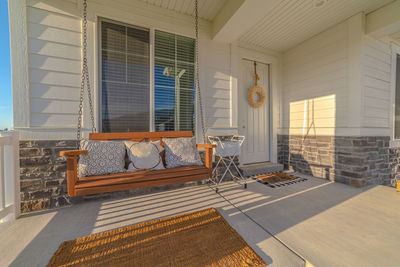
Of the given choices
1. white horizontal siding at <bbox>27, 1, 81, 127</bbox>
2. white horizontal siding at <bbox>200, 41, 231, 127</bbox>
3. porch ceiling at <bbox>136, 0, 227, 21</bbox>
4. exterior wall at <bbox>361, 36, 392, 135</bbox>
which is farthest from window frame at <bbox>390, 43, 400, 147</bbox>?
white horizontal siding at <bbox>27, 1, 81, 127</bbox>

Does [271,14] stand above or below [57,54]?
above

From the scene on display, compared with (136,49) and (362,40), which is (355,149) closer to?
(362,40)

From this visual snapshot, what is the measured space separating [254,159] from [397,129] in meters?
2.98

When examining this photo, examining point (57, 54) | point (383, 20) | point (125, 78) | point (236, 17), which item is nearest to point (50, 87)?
point (57, 54)

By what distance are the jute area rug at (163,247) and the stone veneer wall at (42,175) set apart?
971 millimetres

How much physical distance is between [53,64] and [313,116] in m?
4.48

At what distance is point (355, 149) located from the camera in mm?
2682

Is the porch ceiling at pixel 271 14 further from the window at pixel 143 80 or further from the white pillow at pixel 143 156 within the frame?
the white pillow at pixel 143 156

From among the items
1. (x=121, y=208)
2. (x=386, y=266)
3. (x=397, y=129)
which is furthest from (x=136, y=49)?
(x=397, y=129)

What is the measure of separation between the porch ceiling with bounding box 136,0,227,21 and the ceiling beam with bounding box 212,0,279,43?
10 cm

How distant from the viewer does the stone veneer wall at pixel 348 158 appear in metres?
2.67

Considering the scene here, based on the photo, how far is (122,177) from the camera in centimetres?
169

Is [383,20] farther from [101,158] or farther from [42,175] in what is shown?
[42,175]

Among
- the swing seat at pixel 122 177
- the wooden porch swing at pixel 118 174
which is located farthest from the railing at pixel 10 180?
the swing seat at pixel 122 177
